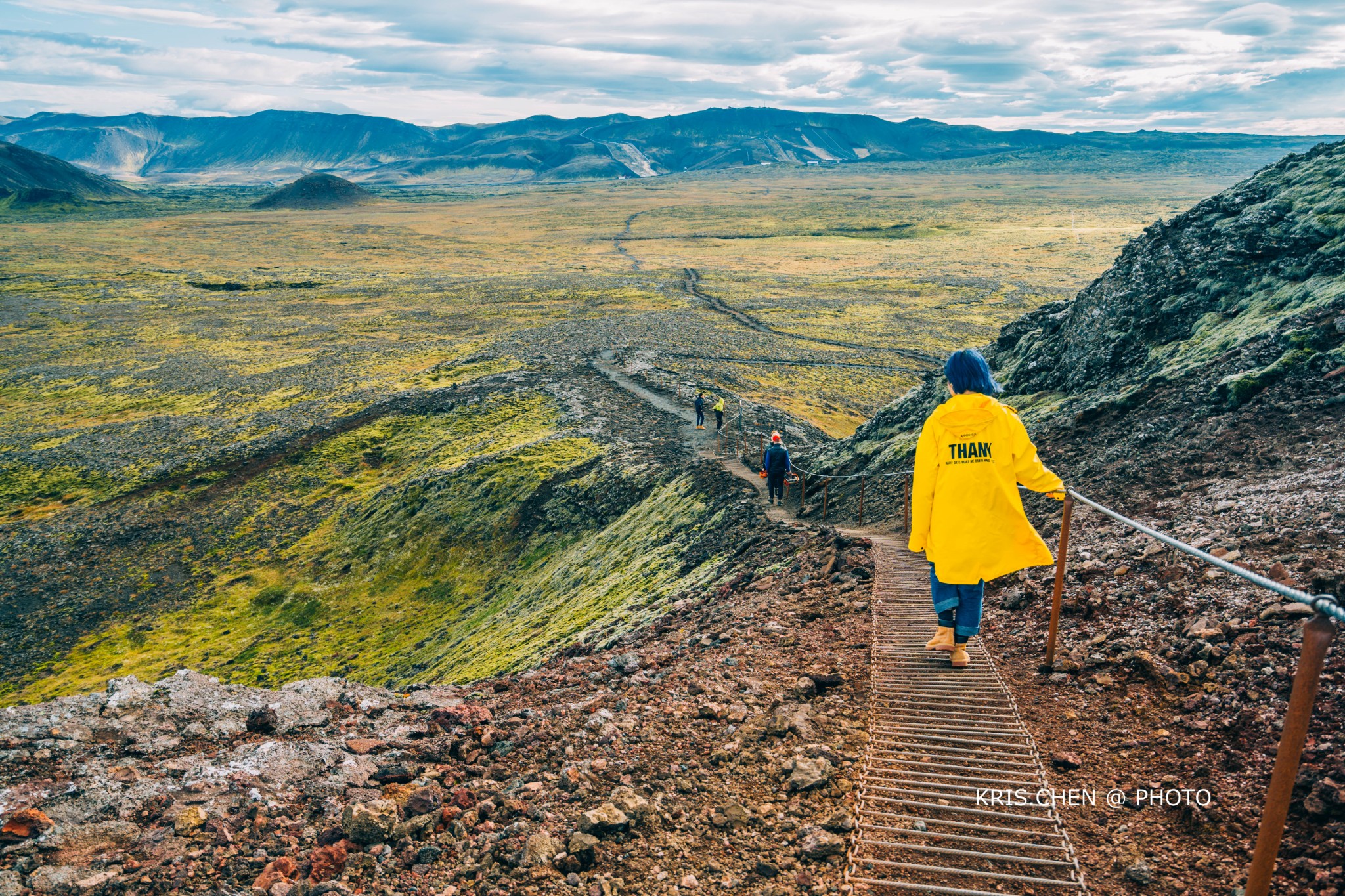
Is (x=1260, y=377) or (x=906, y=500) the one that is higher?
(x=1260, y=377)

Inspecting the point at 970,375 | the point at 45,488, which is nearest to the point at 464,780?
the point at 970,375

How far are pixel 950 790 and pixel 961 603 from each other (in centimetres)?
214

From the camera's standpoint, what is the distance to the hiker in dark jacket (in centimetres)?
1814

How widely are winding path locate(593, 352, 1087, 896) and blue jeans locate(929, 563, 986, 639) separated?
0.41m

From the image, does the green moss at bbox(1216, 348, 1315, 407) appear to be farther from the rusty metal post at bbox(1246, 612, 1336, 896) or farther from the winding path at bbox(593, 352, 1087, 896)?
the rusty metal post at bbox(1246, 612, 1336, 896)

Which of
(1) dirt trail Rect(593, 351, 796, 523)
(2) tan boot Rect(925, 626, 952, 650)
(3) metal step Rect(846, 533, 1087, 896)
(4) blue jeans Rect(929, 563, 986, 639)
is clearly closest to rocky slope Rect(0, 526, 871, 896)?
(3) metal step Rect(846, 533, 1087, 896)

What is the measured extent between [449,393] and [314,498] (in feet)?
37.5

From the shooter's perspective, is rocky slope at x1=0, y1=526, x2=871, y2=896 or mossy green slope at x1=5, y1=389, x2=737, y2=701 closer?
rocky slope at x1=0, y1=526, x2=871, y2=896

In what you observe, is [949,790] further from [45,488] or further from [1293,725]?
[45,488]

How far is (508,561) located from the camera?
2534 cm

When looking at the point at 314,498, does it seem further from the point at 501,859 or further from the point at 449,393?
the point at 501,859

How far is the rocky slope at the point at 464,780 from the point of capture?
480cm

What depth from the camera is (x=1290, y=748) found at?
9.11 feet

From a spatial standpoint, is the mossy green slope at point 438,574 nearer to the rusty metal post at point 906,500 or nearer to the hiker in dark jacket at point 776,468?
the hiker in dark jacket at point 776,468
